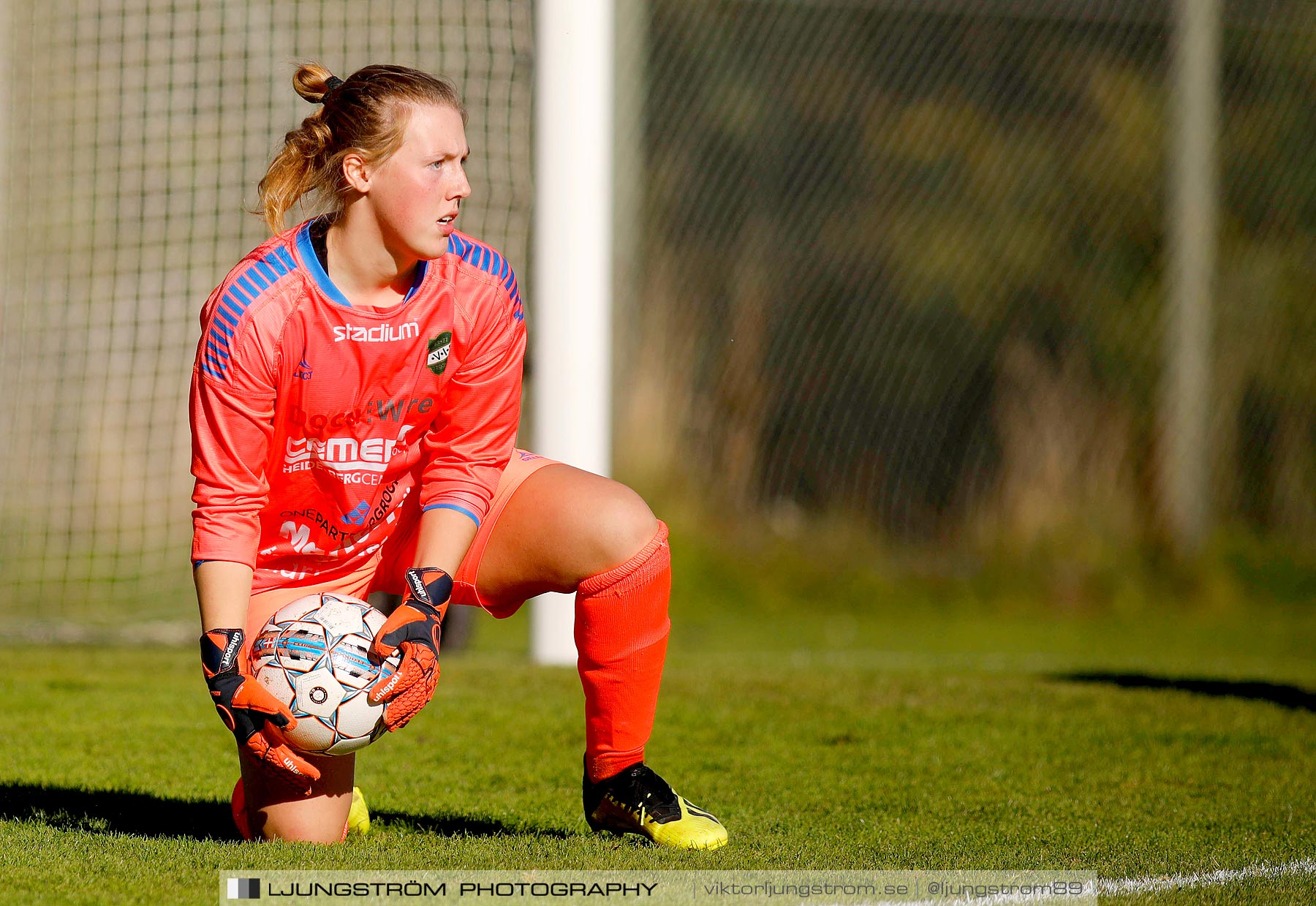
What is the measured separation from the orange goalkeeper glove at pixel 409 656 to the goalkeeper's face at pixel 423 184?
73 cm

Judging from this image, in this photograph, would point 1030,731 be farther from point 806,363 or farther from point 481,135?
point 806,363

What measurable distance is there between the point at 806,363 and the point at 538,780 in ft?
27.6

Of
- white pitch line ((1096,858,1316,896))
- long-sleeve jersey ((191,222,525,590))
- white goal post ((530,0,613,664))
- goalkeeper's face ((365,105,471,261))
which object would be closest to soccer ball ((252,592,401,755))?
long-sleeve jersey ((191,222,525,590))

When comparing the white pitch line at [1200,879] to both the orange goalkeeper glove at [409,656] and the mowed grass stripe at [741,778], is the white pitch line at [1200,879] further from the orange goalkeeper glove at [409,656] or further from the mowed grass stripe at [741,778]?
the orange goalkeeper glove at [409,656]

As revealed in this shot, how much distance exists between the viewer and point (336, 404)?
3.03m

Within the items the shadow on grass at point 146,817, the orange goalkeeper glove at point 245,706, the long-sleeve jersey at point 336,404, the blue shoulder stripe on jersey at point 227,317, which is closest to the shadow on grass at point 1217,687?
the shadow on grass at point 146,817

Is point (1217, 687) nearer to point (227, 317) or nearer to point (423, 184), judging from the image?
point (423, 184)

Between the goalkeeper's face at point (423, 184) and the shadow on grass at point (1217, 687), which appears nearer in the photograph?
the goalkeeper's face at point (423, 184)

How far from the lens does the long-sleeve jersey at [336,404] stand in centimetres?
289

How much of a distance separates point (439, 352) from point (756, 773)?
157 cm

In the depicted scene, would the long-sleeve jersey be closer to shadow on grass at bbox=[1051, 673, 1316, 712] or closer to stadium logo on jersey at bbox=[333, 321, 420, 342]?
stadium logo on jersey at bbox=[333, 321, 420, 342]

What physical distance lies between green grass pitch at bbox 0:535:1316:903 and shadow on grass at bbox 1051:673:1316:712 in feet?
0.08

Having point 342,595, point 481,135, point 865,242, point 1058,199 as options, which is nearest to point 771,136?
point 865,242

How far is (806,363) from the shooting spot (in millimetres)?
12008
